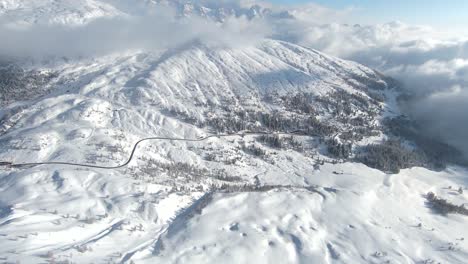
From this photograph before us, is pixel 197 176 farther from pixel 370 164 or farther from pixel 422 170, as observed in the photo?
pixel 422 170

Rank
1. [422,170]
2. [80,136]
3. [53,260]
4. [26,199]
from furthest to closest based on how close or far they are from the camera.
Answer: [422,170] → [80,136] → [26,199] → [53,260]

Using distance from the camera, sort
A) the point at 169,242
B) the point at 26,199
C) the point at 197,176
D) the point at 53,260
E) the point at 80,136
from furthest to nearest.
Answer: the point at 80,136 < the point at 197,176 < the point at 26,199 < the point at 169,242 < the point at 53,260

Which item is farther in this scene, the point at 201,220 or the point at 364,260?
the point at 201,220

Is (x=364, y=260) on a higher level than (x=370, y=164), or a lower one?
higher

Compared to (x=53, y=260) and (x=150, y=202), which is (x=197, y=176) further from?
(x=53, y=260)

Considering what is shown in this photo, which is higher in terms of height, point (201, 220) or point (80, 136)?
point (201, 220)

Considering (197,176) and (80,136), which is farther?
(80,136)

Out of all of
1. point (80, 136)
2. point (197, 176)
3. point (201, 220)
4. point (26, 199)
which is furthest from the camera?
point (80, 136)

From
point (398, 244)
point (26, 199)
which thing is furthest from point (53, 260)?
point (398, 244)

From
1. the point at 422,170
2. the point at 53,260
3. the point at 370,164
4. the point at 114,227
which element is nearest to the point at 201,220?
the point at 114,227

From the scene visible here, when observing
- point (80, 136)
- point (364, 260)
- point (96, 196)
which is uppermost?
point (364, 260)
